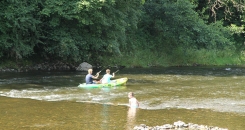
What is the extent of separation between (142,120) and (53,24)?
15438 mm

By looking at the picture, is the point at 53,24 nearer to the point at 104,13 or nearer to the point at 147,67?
the point at 104,13

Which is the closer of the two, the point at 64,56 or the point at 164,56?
the point at 64,56

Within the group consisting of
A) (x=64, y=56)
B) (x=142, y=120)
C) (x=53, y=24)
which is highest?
(x=53, y=24)

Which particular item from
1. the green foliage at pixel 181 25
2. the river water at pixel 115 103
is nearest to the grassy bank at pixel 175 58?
the green foliage at pixel 181 25

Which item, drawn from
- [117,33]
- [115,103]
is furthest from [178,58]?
[115,103]

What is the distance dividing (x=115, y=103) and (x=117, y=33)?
14.9 metres

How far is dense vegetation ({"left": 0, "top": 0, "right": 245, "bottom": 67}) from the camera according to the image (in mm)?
26072

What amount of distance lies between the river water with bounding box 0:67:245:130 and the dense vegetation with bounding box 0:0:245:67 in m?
3.28

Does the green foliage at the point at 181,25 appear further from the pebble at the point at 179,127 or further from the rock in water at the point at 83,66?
the pebble at the point at 179,127

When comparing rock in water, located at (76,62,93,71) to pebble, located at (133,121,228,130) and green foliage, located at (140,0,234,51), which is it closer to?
green foliage, located at (140,0,234,51)

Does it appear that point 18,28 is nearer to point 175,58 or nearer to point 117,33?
point 117,33

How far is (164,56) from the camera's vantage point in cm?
3725

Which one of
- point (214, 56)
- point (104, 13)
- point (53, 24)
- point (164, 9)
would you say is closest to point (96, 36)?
point (104, 13)

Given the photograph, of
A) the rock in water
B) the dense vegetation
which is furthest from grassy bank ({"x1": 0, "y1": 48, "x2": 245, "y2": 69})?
the rock in water
